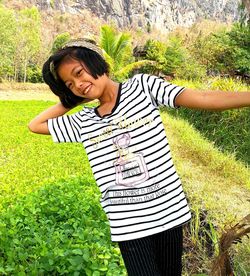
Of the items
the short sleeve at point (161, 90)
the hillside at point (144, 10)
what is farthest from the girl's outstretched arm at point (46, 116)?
the hillside at point (144, 10)

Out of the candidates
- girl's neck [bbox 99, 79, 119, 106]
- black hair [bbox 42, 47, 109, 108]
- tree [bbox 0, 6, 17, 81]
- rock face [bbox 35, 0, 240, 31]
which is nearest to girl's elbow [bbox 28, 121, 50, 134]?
black hair [bbox 42, 47, 109, 108]

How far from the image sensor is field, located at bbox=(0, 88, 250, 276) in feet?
9.58

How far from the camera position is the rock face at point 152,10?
99.8 meters

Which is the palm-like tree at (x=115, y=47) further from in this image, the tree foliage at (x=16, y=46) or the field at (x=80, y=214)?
the field at (x=80, y=214)

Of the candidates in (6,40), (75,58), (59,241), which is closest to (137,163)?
(75,58)

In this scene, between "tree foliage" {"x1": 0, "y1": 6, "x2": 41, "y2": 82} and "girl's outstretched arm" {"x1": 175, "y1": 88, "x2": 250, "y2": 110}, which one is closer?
"girl's outstretched arm" {"x1": 175, "y1": 88, "x2": 250, "y2": 110}

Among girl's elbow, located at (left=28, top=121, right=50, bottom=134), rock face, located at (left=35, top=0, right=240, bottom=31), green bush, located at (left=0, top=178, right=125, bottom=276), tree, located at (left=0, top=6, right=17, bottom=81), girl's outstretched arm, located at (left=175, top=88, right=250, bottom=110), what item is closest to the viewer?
girl's outstretched arm, located at (left=175, top=88, right=250, bottom=110)

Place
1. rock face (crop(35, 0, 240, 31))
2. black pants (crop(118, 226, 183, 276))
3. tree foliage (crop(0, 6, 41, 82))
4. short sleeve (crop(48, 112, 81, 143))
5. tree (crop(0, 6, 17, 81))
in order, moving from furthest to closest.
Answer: rock face (crop(35, 0, 240, 31))
tree foliage (crop(0, 6, 41, 82))
tree (crop(0, 6, 17, 81))
short sleeve (crop(48, 112, 81, 143))
black pants (crop(118, 226, 183, 276))

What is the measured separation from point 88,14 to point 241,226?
99.2 meters

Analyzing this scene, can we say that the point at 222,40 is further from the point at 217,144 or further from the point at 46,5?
the point at 46,5

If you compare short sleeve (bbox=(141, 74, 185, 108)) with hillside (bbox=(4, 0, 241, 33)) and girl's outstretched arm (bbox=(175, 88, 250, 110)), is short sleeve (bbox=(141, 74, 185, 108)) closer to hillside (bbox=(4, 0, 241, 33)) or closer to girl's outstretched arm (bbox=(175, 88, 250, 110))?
girl's outstretched arm (bbox=(175, 88, 250, 110))

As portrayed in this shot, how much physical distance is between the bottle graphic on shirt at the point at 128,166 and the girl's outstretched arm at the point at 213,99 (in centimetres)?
22

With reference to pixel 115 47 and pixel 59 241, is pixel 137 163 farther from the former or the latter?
pixel 115 47

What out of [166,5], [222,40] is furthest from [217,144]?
[166,5]
